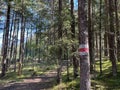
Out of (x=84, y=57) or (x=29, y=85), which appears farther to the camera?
(x=29, y=85)

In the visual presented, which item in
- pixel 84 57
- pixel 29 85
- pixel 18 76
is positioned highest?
pixel 84 57

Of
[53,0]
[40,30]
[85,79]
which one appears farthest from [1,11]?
[85,79]

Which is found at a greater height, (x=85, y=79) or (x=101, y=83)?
(x=85, y=79)

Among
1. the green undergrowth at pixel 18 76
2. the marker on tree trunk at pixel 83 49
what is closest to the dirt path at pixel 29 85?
the green undergrowth at pixel 18 76

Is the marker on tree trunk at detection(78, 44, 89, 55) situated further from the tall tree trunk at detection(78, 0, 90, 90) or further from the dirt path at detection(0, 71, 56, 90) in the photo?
the dirt path at detection(0, 71, 56, 90)

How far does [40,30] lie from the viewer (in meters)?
19.1

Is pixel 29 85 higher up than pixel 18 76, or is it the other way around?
pixel 18 76

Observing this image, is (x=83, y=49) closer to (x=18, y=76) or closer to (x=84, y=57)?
(x=84, y=57)

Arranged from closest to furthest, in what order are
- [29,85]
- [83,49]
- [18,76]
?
→ [83,49]
[29,85]
[18,76]

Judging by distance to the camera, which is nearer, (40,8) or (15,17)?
(40,8)

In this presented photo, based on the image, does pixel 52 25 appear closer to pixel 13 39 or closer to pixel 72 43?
pixel 72 43

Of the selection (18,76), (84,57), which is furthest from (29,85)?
(84,57)

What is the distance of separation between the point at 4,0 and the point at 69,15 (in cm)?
1095

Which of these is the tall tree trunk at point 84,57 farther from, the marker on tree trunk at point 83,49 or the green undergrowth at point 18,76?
the green undergrowth at point 18,76
